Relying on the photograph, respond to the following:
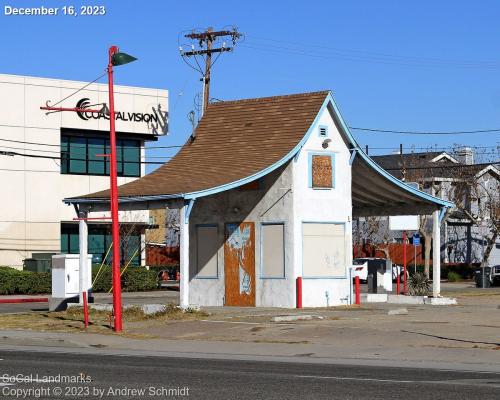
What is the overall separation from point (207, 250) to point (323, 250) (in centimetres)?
367

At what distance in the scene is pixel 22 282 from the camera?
47250 millimetres

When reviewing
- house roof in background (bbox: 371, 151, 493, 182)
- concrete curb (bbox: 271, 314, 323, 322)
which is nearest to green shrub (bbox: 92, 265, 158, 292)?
house roof in background (bbox: 371, 151, 493, 182)

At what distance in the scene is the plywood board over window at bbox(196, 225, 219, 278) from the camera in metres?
32.5

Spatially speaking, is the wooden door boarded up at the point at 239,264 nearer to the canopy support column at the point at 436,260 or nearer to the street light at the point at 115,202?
the canopy support column at the point at 436,260

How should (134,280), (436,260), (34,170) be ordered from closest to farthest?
(436,260)
(134,280)
(34,170)

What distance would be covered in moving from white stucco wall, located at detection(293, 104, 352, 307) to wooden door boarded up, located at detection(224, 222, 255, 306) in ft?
4.97

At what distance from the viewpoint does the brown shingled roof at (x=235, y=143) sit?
30.8 metres

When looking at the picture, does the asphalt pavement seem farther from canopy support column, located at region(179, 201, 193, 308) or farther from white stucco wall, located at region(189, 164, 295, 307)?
white stucco wall, located at region(189, 164, 295, 307)

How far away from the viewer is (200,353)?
66.9 ft

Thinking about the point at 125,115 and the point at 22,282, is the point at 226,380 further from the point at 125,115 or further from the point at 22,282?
the point at 125,115

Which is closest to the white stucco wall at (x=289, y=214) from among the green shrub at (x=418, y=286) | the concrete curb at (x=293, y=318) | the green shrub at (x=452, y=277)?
the concrete curb at (x=293, y=318)

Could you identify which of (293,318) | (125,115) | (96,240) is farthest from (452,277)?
(293,318)

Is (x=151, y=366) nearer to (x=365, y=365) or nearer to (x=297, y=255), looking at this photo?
(x=365, y=365)

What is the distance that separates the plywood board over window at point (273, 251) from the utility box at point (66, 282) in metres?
5.21
